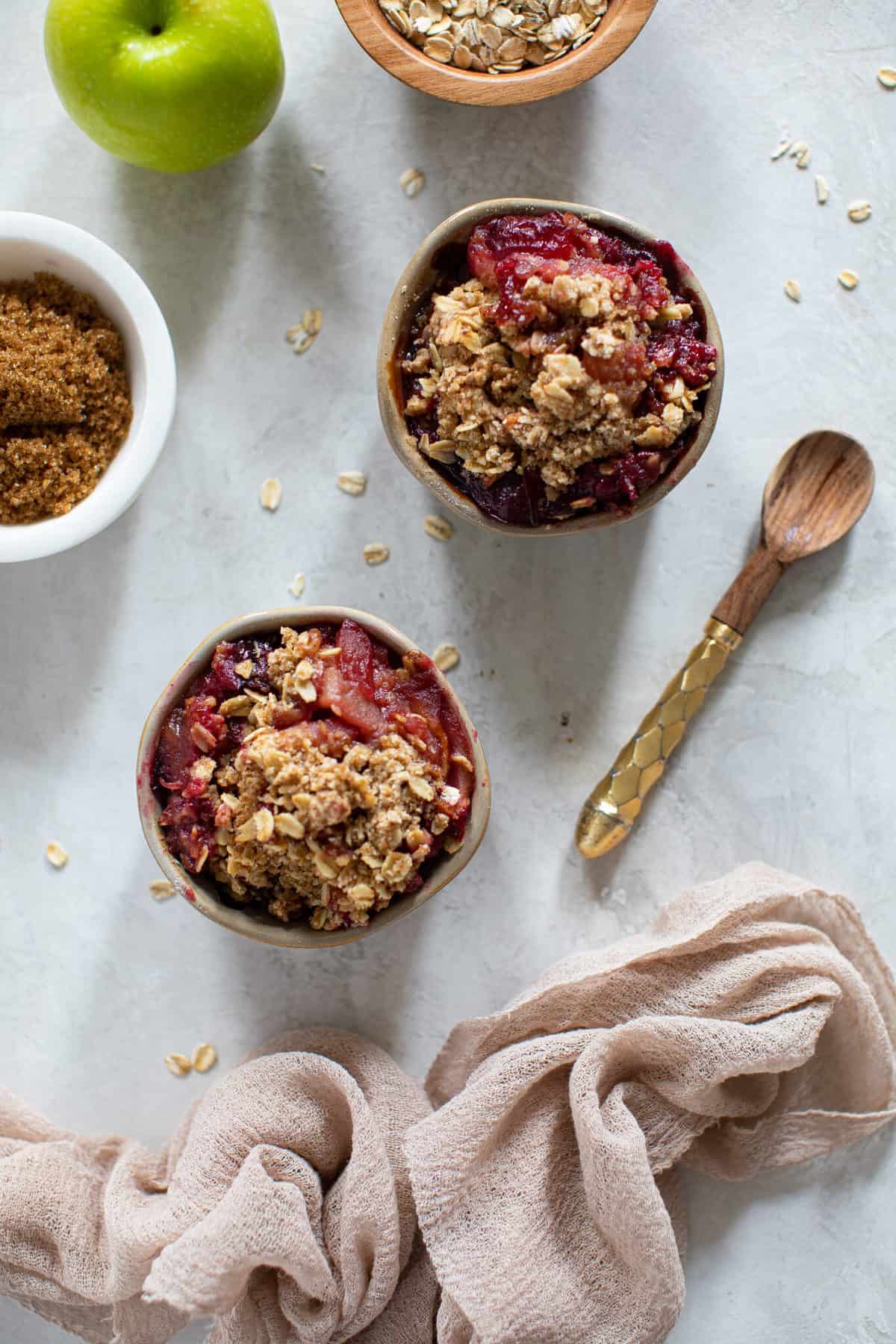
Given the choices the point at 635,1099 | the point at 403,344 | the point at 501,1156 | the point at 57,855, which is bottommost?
the point at 57,855

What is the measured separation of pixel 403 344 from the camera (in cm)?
152

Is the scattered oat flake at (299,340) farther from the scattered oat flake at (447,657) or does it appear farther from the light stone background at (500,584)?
the scattered oat flake at (447,657)

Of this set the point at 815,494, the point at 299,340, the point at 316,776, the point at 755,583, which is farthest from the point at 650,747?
the point at 299,340

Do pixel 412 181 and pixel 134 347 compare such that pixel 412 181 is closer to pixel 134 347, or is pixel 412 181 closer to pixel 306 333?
pixel 306 333

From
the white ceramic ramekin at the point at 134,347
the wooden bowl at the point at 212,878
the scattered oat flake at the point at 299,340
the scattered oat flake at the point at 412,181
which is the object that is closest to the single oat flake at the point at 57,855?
the wooden bowl at the point at 212,878

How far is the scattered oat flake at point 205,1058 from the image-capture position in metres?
1.77

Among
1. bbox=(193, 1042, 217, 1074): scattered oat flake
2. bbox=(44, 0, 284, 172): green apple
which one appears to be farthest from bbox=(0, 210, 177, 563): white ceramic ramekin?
bbox=(193, 1042, 217, 1074): scattered oat flake

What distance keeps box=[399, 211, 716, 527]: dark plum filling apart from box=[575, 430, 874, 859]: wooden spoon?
30 cm

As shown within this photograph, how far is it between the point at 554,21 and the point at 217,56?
488 mm

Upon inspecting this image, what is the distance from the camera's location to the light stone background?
1753 mm

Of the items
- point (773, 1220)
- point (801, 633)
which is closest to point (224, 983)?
point (773, 1220)

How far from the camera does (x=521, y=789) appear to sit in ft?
5.79

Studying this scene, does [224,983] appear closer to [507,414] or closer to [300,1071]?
[300,1071]

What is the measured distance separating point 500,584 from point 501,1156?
893 mm
